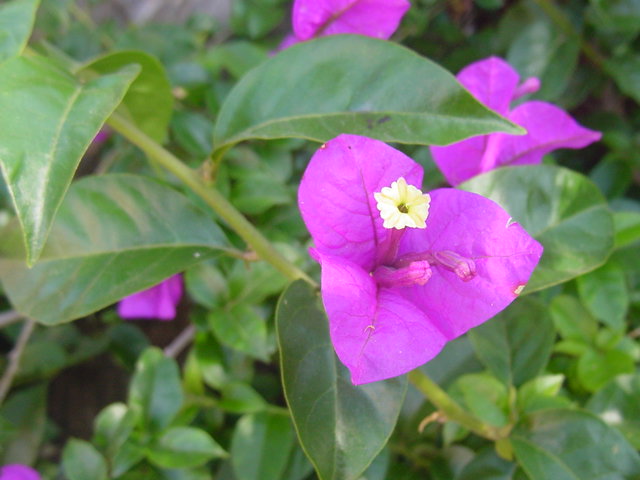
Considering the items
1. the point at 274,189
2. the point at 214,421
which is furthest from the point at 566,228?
the point at 214,421

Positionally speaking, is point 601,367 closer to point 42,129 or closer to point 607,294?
point 607,294

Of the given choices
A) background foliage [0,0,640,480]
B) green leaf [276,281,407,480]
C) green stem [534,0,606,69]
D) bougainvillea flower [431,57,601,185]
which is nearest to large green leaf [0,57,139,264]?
background foliage [0,0,640,480]

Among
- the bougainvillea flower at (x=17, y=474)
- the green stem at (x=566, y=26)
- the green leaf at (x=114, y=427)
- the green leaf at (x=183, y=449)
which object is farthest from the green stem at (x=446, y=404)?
the green stem at (x=566, y=26)

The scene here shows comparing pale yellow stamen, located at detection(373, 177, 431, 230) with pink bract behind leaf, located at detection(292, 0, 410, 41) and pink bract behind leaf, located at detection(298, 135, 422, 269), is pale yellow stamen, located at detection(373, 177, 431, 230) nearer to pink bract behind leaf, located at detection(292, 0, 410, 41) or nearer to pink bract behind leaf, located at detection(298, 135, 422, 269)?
pink bract behind leaf, located at detection(298, 135, 422, 269)

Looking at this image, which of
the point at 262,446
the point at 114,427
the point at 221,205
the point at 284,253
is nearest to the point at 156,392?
the point at 114,427

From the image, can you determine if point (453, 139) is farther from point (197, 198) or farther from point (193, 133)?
point (193, 133)

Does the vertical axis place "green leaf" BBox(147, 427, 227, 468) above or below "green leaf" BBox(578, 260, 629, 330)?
below
